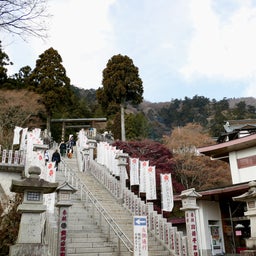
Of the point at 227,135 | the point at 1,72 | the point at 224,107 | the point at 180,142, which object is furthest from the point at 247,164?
the point at 224,107

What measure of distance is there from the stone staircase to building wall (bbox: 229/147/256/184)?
7.96m

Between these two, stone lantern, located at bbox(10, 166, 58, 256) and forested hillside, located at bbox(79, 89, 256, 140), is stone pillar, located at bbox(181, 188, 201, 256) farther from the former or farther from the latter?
forested hillside, located at bbox(79, 89, 256, 140)

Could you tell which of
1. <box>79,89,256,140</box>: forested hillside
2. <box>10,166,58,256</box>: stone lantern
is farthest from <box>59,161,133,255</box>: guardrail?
<box>79,89,256,140</box>: forested hillside

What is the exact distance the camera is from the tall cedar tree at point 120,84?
109ft

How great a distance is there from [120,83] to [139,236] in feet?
87.0

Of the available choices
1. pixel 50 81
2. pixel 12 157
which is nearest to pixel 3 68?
pixel 50 81

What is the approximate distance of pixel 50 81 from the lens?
101ft

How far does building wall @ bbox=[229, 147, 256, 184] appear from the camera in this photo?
1667 cm

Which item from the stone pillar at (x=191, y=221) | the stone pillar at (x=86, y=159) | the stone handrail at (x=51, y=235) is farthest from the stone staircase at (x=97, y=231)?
the stone pillar at (x=86, y=159)

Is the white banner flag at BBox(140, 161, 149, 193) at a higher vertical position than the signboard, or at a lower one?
higher

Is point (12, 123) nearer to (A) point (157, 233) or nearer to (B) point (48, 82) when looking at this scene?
(B) point (48, 82)

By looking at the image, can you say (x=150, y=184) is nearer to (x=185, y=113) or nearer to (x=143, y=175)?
(x=143, y=175)

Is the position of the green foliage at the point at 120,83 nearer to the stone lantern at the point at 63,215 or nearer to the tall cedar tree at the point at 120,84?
the tall cedar tree at the point at 120,84

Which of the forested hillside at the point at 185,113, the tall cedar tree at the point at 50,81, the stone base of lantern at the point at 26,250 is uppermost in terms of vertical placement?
the forested hillside at the point at 185,113
